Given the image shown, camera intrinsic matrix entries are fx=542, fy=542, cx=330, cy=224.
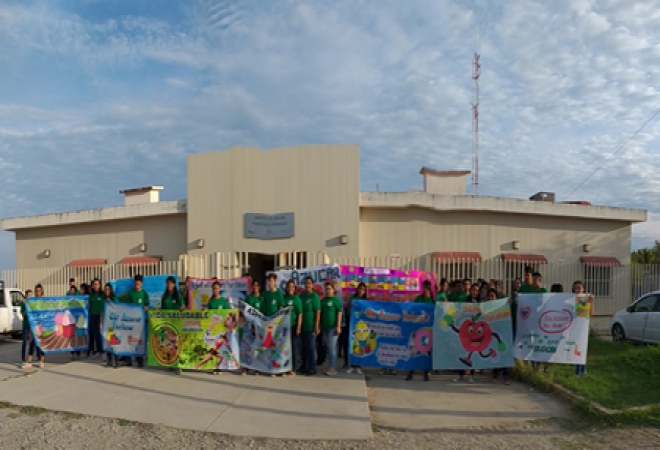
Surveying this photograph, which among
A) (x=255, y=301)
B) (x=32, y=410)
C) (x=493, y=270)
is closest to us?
(x=32, y=410)

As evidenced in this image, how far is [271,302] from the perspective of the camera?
9.91 metres

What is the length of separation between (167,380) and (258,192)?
9.88 meters

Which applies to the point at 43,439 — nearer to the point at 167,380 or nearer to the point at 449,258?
the point at 167,380

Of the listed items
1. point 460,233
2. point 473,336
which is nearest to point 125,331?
point 473,336

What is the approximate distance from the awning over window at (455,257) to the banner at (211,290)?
7393 mm

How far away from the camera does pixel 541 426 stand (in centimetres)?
694

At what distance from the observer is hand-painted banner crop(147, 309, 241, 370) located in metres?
9.73

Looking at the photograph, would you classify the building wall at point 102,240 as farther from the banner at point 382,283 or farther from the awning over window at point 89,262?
the banner at point 382,283

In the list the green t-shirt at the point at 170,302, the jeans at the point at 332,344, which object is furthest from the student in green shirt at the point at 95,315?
the jeans at the point at 332,344

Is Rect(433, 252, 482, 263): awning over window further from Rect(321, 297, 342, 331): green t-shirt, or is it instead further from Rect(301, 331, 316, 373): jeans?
Rect(301, 331, 316, 373): jeans

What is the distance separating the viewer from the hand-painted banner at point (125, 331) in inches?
412

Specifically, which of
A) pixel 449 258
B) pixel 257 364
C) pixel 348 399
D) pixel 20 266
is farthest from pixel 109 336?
pixel 20 266

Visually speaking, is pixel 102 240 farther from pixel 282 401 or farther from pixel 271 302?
pixel 282 401

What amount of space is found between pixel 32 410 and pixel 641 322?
13314mm
